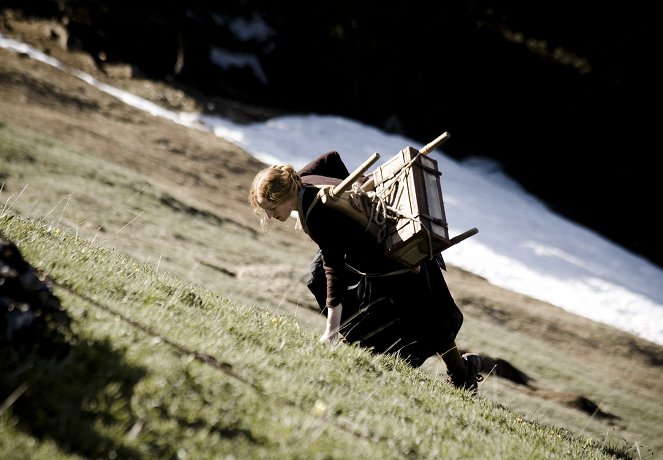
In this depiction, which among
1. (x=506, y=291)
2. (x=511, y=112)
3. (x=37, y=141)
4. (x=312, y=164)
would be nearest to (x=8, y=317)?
(x=312, y=164)

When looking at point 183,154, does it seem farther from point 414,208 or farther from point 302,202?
point 414,208

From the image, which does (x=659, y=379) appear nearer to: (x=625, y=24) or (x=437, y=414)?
(x=437, y=414)

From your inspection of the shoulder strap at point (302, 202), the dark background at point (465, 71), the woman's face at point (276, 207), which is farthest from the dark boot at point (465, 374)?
the dark background at point (465, 71)

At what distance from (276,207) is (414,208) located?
1198mm

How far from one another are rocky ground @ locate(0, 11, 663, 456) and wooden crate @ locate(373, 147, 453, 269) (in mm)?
5410

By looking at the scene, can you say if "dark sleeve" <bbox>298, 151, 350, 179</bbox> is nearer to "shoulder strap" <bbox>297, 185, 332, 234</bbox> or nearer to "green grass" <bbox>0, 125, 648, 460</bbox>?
"shoulder strap" <bbox>297, 185, 332, 234</bbox>

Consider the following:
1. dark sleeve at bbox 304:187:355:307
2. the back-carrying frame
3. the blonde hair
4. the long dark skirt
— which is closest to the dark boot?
the long dark skirt

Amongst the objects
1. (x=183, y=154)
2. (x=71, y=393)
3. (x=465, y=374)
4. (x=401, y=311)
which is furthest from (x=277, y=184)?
(x=183, y=154)

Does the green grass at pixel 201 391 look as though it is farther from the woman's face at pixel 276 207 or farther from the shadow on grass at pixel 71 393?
the woman's face at pixel 276 207

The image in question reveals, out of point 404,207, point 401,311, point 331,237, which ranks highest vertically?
point 404,207

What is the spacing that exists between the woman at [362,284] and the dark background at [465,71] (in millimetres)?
23043

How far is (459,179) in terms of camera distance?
27.2m

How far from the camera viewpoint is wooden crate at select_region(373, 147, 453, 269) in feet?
15.3

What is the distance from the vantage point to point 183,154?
66.9 ft
